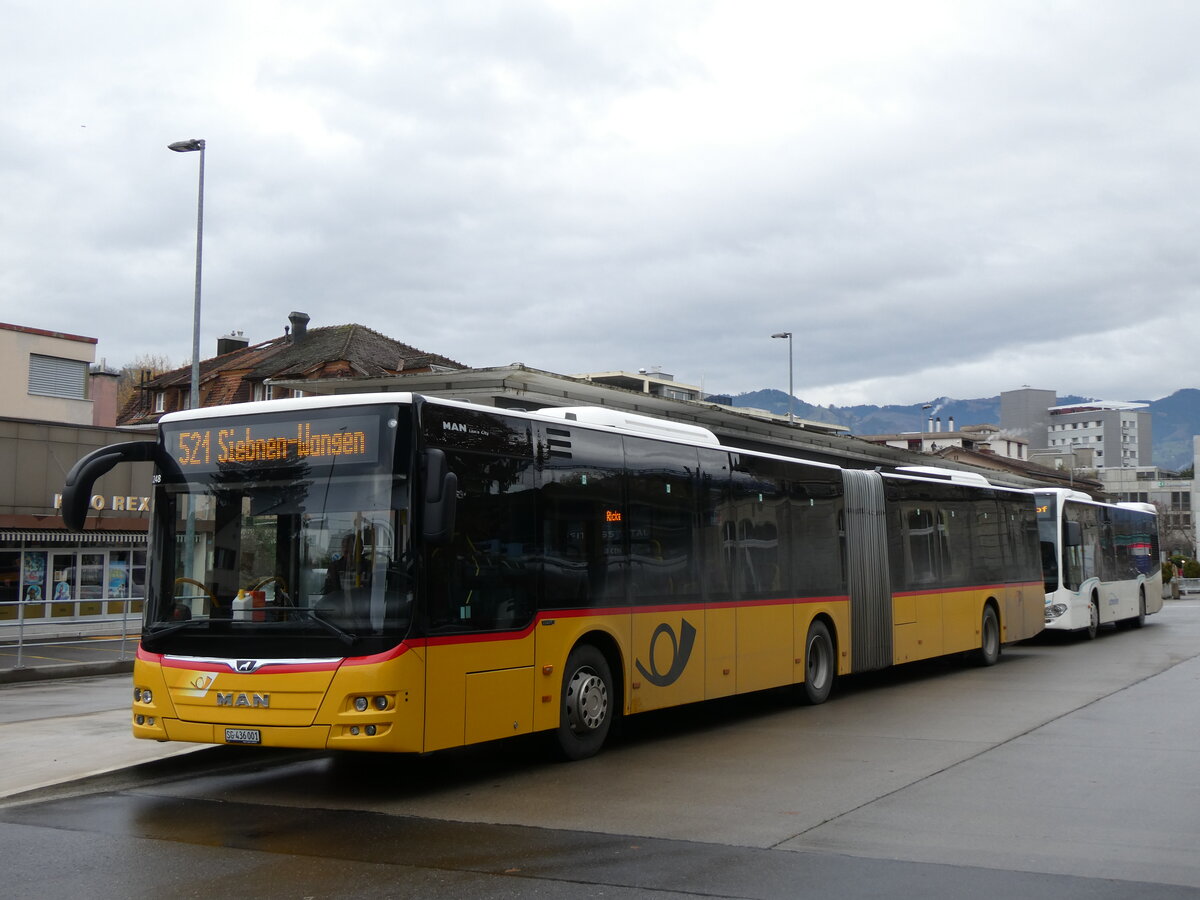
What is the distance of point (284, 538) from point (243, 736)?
1457 millimetres

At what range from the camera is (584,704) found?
11305mm

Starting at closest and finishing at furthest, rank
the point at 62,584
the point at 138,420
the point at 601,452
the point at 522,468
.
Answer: the point at 522,468 → the point at 601,452 → the point at 62,584 → the point at 138,420

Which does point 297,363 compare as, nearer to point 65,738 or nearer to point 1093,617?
point 1093,617

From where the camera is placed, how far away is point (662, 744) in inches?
497

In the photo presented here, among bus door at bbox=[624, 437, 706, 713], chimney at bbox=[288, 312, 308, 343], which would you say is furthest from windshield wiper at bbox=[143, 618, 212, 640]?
chimney at bbox=[288, 312, 308, 343]

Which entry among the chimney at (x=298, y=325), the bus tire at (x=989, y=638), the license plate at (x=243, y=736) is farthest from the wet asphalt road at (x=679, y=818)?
the chimney at (x=298, y=325)

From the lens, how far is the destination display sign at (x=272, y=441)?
955 cm

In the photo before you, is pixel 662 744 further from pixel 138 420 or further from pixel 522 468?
pixel 138 420

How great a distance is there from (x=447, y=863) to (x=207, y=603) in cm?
333

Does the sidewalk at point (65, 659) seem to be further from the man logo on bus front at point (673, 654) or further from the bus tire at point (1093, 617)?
the bus tire at point (1093, 617)

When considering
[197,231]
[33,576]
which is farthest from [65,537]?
[197,231]

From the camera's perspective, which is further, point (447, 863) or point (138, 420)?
point (138, 420)

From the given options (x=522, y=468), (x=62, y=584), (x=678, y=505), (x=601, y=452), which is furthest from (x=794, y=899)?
(x=62, y=584)

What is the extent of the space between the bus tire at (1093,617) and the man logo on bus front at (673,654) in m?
17.5
